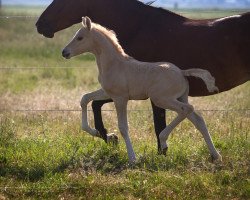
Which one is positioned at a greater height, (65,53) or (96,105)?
(65,53)

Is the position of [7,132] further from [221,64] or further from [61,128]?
[221,64]

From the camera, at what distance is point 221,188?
6.53 metres

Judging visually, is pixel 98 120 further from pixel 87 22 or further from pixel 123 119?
pixel 87 22

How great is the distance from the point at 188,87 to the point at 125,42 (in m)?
1.20

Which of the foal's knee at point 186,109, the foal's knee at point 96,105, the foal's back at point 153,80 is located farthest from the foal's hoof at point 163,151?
the foal's knee at point 96,105

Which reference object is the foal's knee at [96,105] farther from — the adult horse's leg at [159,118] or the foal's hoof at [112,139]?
the adult horse's leg at [159,118]

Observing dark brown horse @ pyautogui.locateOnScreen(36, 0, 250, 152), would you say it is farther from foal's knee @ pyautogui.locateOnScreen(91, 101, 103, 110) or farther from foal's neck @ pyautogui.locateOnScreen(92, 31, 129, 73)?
foal's neck @ pyautogui.locateOnScreen(92, 31, 129, 73)

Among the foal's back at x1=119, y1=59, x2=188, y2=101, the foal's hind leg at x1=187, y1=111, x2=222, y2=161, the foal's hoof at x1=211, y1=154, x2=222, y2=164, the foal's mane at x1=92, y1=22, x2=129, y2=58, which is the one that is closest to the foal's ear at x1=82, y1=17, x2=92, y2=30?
the foal's mane at x1=92, y1=22, x2=129, y2=58

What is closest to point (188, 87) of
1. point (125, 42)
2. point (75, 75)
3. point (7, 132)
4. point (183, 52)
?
point (183, 52)

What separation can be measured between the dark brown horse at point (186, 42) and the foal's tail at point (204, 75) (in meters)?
0.54

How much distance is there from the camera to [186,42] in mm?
7977

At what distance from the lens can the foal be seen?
23.7ft

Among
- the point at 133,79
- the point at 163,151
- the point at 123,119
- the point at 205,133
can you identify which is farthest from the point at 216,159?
the point at 133,79

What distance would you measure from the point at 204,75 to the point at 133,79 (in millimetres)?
813
